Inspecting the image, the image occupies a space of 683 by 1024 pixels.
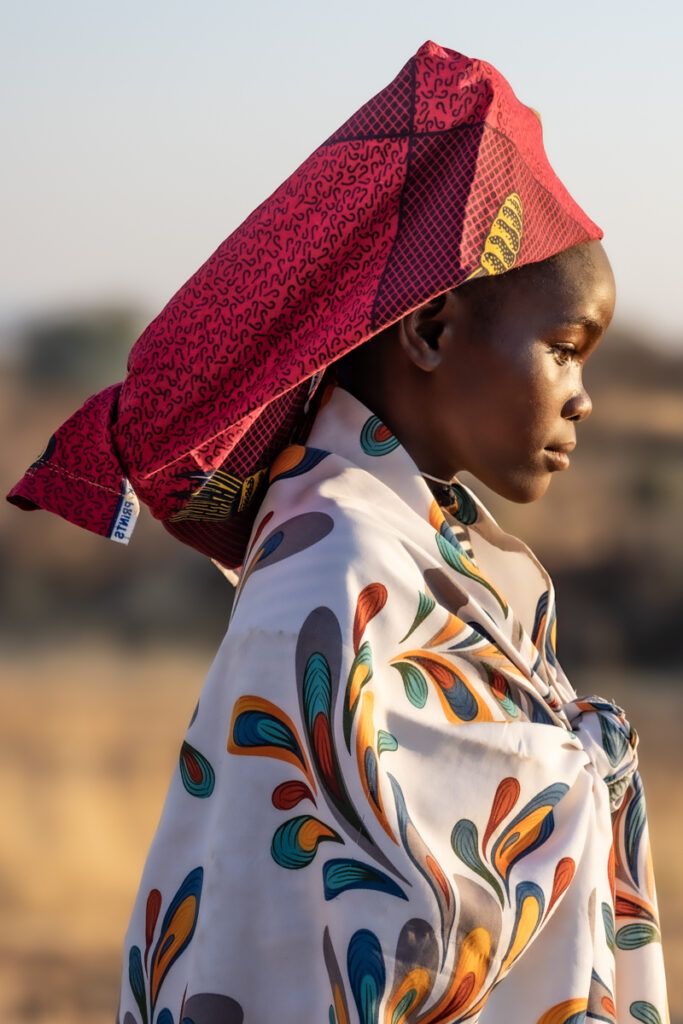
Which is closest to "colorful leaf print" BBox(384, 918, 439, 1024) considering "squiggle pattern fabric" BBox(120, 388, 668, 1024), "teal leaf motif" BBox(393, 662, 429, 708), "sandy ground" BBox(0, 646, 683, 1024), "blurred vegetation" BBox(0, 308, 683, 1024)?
"squiggle pattern fabric" BBox(120, 388, 668, 1024)

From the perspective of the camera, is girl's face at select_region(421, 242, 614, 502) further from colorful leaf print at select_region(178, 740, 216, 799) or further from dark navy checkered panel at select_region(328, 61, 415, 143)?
colorful leaf print at select_region(178, 740, 216, 799)

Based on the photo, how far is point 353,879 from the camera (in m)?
1.29

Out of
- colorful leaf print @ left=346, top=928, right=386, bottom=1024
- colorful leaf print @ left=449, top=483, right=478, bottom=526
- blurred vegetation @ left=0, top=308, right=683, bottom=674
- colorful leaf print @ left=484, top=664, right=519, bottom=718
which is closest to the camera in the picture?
colorful leaf print @ left=346, top=928, right=386, bottom=1024

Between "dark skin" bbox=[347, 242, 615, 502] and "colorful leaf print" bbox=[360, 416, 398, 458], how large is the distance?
2.4 inches

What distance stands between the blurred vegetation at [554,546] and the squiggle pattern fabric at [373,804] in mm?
7777

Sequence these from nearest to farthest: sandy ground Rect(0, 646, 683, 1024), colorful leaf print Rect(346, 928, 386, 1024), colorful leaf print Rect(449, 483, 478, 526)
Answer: colorful leaf print Rect(346, 928, 386, 1024)
colorful leaf print Rect(449, 483, 478, 526)
sandy ground Rect(0, 646, 683, 1024)

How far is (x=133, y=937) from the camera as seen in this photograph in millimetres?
1475

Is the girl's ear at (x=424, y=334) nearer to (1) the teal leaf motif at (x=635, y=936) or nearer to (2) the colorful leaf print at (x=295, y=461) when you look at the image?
(2) the colorful leaf print at (x=295, y=461)

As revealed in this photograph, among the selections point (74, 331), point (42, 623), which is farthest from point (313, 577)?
point (74, 331)

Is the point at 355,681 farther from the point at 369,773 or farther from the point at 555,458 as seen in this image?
the point at 555,458

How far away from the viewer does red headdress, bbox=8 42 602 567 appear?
56.2 inches

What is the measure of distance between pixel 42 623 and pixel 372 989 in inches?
339

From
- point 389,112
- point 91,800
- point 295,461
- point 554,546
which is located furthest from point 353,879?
point 554,546

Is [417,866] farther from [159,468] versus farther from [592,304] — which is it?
[592,304]
